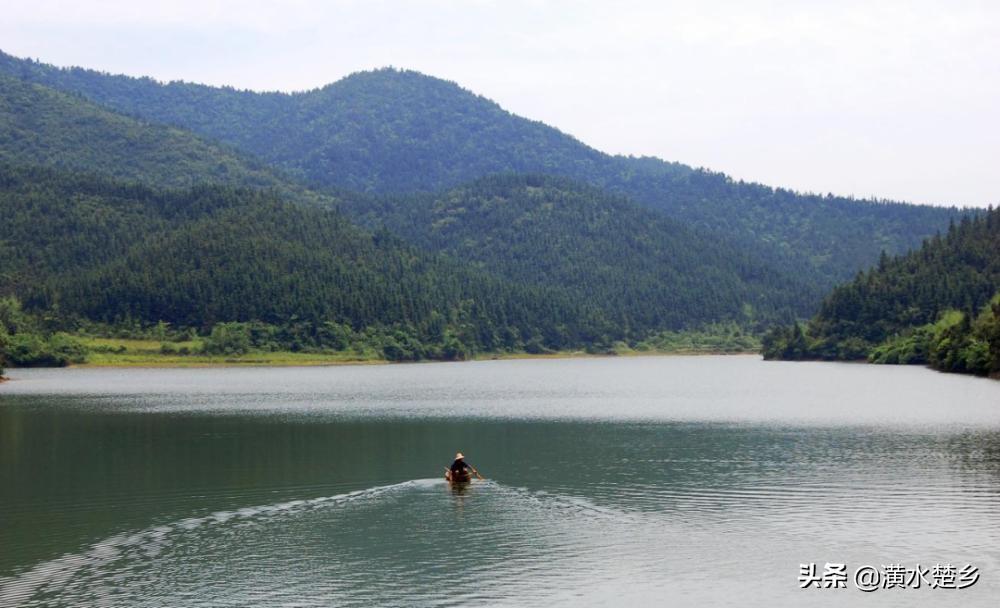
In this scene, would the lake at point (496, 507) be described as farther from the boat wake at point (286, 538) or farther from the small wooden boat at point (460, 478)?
the small wooden boat at point (460, 478)

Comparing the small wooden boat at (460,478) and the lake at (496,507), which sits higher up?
the small wooden boat at (460,478)

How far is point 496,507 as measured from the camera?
59.0 m

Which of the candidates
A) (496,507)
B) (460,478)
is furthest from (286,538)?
(460,478)

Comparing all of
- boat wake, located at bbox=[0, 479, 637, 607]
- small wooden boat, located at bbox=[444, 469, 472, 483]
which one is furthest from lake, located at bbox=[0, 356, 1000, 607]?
small wooden boat, located at bbox=[444, 469, 472, 483]

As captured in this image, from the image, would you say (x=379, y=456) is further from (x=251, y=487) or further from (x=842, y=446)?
(x=842, y=446)

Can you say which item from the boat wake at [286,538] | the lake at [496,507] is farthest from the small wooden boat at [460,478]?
the lake at [496,507]

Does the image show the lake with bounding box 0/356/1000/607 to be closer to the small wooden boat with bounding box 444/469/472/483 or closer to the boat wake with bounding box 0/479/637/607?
the boat wake with bounding box 0/479/637/607

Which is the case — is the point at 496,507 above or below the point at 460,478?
below

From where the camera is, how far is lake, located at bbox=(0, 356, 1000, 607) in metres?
42.8

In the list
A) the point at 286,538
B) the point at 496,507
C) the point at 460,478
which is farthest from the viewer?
the point at 460,478

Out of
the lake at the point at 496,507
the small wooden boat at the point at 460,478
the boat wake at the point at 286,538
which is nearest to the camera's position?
the lake at the point at 496,507

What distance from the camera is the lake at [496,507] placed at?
140ft

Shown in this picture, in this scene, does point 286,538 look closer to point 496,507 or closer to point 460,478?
point 496,507

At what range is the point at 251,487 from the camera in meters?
66.5
